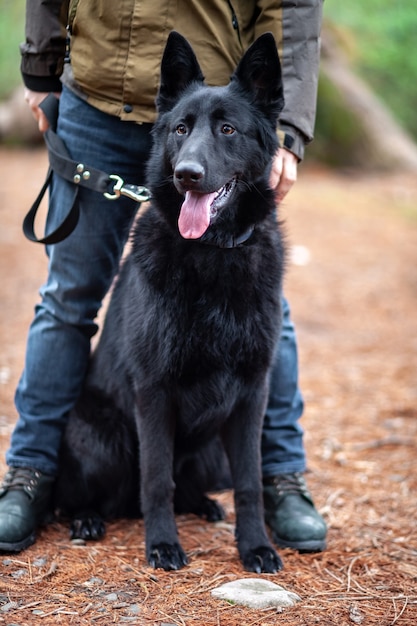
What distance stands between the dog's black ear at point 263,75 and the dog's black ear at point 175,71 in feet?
0.47

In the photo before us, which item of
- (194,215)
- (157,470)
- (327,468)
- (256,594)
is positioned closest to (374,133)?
(327,468)

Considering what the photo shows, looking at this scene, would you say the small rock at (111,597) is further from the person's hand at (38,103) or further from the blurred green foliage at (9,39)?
the blurred green foliage at (9,39)

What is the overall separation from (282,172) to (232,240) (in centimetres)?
30

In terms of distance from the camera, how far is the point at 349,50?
Answer: 1297cm

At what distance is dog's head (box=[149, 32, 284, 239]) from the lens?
2.27 m

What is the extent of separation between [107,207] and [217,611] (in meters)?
1.40

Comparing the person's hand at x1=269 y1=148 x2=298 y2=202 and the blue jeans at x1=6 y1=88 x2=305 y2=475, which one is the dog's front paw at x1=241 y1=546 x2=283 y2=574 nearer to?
the blue jeans at x1=6 y1=88 x2=305 y2=475

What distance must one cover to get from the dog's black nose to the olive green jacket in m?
0.41

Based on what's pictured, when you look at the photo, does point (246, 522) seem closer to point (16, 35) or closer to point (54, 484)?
point (54, 484)

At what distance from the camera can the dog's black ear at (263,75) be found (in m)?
2.30

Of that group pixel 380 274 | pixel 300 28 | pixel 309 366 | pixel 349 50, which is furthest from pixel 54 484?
pixel 349 50

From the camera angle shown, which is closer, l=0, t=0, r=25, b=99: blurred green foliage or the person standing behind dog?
the person standing behind dog

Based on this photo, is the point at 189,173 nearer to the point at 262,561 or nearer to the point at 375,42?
the point at 262,561

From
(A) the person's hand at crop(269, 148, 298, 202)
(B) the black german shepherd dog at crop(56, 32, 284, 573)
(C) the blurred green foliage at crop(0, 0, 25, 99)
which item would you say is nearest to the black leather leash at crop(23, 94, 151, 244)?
(B) the black german shepherd dog at crop(56, 32, 284, 573)
